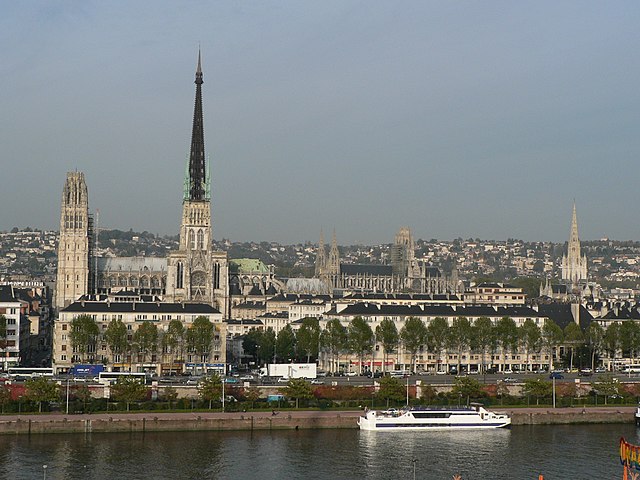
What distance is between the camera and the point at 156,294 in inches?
6230

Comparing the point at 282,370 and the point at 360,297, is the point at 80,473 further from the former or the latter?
the point at 360,297

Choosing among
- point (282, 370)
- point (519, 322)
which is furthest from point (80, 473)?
point (519, 322)

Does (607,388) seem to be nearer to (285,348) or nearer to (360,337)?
(360,337)

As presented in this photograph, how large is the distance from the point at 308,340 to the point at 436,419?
3490 cm

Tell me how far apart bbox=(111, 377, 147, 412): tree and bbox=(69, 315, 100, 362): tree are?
24.0m

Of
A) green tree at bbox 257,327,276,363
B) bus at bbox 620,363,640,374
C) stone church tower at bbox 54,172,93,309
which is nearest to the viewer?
bus at bbox 620,363,640,374

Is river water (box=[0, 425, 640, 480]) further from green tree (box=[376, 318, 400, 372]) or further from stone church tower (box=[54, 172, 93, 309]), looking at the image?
stone church tower (box=[54, 172, 93, 309])

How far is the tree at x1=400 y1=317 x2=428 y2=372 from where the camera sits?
114 meters

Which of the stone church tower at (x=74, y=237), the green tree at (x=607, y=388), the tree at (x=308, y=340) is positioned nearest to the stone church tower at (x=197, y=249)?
the stone church tower at (x=74, y=237)

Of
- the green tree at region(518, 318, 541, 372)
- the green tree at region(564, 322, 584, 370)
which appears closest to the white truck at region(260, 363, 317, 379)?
the green tree at region(518, 318, 541, 372)

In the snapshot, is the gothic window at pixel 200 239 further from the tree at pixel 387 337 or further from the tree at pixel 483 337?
the tree at pixel 483 337

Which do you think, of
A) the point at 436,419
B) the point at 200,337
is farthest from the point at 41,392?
the point at 200,337

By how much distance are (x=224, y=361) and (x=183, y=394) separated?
85.4ft

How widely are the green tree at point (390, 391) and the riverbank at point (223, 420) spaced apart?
4340mm
